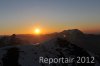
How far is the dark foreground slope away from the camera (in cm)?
2769

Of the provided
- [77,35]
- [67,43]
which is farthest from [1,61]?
[77,35]

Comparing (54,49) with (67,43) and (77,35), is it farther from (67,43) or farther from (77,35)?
(77,35)

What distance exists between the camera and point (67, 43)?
3170cm

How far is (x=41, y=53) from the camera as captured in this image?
96.0ft

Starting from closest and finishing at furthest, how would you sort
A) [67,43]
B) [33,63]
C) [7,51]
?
[33,63] → [7,51] → [67,43]

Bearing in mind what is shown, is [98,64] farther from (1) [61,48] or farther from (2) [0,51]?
(2) [0,51]

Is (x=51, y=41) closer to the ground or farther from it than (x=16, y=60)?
farther from it

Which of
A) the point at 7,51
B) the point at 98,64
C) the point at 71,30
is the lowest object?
the point at 98,64

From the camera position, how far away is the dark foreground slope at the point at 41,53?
2769 centimetres

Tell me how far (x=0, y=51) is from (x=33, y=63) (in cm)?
535

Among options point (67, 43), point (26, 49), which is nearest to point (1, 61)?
point (26, 49)

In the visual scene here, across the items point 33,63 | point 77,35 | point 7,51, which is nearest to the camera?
point 33,63

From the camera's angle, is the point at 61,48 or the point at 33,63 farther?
the point at 61,48

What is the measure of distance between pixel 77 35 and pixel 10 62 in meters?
21.2
